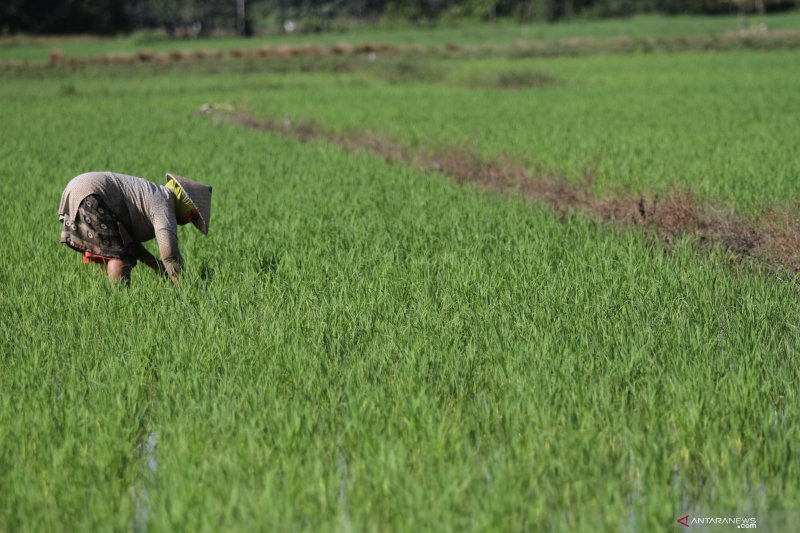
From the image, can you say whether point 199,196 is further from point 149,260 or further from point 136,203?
point 149,260

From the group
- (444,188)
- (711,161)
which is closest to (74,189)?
(444,188)

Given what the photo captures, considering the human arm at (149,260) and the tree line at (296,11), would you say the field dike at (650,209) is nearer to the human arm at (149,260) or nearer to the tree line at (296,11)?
the human arm at (149,260)

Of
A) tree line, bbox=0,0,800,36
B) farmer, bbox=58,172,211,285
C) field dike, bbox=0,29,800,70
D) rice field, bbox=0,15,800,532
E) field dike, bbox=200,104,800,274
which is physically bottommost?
rice field, bbox=0,15,800,532

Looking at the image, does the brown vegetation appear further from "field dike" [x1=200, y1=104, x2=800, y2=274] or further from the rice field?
the rice field

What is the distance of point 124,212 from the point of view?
13.9ft

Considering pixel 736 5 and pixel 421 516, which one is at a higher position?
pixel 736 5

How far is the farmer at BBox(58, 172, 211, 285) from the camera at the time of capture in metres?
4.07

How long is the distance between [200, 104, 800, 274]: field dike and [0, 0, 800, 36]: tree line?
3493 centimetres

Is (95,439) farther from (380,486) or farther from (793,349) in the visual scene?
(793,349)

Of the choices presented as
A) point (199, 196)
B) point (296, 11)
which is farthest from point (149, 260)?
point (296, 11)

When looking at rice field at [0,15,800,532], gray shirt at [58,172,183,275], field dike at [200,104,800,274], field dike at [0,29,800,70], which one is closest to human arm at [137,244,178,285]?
rice field at [0,15,800,532]

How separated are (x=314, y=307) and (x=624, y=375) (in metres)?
1.43

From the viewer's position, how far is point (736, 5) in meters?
52.4

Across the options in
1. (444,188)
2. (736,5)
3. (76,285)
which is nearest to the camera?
(76,285)
